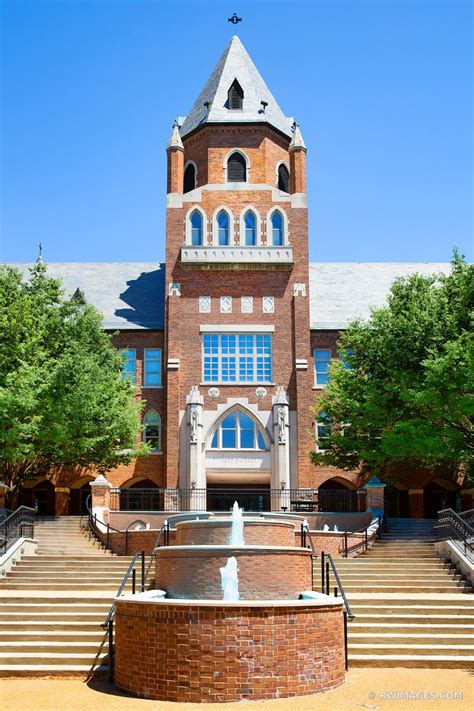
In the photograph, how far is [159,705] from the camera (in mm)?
11352

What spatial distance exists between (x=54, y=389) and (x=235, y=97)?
1880 cm

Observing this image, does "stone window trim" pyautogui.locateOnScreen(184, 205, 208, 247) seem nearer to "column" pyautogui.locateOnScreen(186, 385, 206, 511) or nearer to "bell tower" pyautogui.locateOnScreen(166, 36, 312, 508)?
"bell tower" pyautogui.locateOnScreen(166, 36, 312, 508)

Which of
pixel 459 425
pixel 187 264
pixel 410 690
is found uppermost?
pixel 187 264

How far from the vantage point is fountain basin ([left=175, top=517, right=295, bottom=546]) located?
18406 mm

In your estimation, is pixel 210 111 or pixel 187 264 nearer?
pixel 187 264

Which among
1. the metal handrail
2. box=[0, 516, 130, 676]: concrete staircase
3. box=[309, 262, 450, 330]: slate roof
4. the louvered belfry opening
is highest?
the louvered belfry opening

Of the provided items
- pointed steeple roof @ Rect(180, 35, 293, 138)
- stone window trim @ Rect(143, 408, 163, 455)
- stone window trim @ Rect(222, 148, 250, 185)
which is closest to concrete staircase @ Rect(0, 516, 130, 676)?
stone window trim @ Rect(143, 408, 163, 455)

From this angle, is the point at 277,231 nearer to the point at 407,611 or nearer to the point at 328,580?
the point at 328,580

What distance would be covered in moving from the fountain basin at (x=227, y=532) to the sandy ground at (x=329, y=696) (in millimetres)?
5213

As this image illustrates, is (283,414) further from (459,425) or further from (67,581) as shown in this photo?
(67,581)

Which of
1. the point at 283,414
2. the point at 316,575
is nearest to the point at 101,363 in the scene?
the point at 283,414

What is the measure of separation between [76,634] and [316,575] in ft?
24.7

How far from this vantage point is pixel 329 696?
1188 cm

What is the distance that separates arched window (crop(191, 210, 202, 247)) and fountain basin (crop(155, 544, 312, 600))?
23.3m
